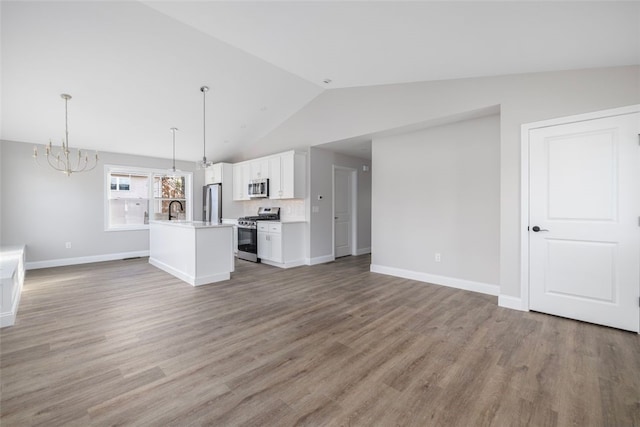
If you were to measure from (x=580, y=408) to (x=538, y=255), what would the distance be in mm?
1793

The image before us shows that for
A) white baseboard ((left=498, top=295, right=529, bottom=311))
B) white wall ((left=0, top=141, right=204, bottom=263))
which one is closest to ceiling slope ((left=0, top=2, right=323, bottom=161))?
white wall ((left=0, top=141, right=204, bottom=263))

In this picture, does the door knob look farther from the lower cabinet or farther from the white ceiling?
the lower cabinet

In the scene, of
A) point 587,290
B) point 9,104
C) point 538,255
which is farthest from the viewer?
point 9,104

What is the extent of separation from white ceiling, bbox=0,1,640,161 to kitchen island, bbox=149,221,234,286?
85.4 inches

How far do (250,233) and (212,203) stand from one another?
6.56ft

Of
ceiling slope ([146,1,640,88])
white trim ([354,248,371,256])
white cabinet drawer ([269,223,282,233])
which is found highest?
ceiling slope ([146,1,640,88])

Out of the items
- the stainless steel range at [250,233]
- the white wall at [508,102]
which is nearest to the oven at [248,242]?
the stainless steel range at [250,233]

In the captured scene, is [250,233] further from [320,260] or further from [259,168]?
[320,260]

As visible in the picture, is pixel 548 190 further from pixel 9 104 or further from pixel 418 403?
pixel 9 104

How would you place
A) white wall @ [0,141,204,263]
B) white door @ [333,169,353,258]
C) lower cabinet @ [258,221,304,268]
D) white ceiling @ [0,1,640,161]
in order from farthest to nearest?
white door @ [333,169,353,258]
lower cabinet @ [258,221,304,268]
white wall @ [0,141,204,263]
white ceiling @ [0,1,640,161]

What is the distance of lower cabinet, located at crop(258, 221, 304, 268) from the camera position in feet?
17.5

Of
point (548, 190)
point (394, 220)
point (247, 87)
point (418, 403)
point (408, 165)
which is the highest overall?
point (247, 87)

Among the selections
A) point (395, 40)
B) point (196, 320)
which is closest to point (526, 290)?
point (395, 40)

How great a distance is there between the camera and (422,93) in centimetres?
380
